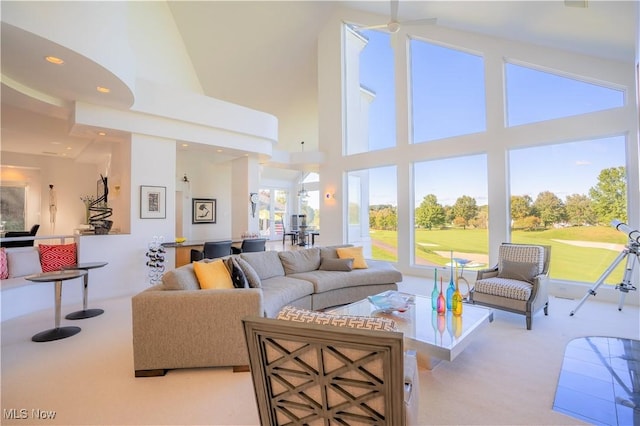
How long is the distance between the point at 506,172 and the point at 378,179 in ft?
9.54

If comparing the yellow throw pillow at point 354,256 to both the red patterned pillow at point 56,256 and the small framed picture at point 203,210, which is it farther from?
the small framed picture at point 203,210

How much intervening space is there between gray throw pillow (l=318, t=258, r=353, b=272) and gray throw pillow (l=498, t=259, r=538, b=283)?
207 cm

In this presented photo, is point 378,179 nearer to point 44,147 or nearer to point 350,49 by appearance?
point 350,49

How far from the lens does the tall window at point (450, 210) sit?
6020mm

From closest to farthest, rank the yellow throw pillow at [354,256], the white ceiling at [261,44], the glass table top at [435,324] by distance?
1. the glass table top at [435,324]
2. the white ceiling at [261,44]
3. the yellow throw pillow at [354,256]

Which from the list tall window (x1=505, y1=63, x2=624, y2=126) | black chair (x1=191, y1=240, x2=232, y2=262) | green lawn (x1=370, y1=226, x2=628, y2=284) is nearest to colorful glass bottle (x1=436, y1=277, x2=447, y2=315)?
green lawn (x1=370, y1=226, x2=628, y2=284)

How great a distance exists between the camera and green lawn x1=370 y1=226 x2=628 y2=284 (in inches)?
186

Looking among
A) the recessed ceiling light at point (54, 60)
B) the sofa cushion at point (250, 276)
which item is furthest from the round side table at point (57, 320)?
the recessed ceiling light at point (54, 60)

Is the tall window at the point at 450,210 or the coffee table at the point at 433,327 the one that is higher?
the tall window at the point at 450,210

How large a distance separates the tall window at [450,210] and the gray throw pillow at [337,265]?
293 cm

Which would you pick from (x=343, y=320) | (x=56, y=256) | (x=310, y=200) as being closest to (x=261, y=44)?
(x=56, y=256)

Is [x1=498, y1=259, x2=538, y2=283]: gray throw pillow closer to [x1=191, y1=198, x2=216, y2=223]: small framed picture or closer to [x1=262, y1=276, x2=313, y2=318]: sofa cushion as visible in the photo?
[x1=262, y1=276, x2=313, y2=318]: sofa cushion

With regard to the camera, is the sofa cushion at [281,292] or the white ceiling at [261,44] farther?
the white ceiling at [261,44]

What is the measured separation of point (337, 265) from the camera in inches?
175
